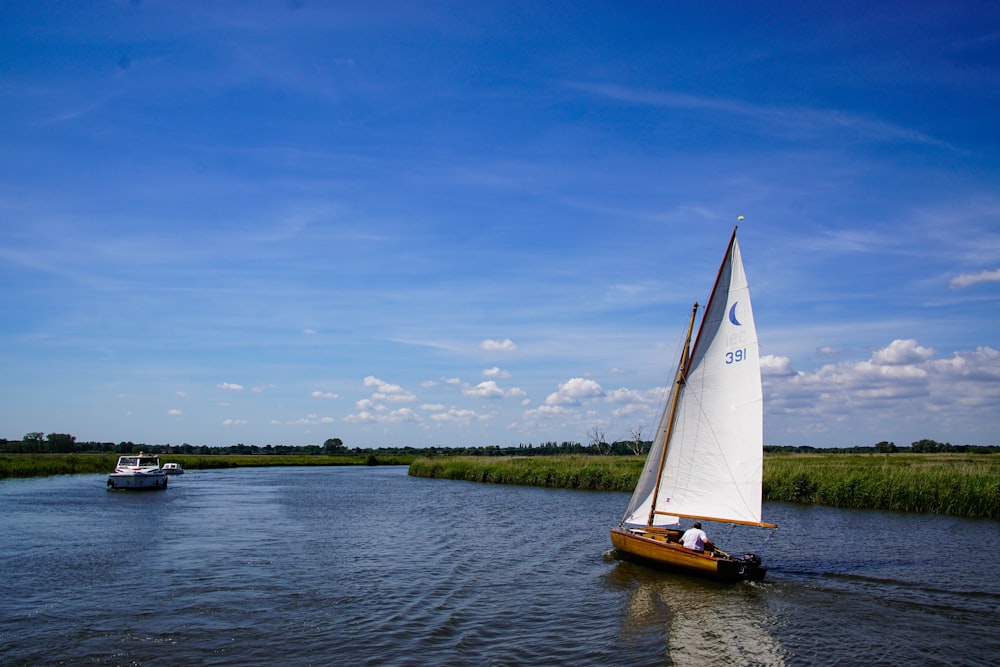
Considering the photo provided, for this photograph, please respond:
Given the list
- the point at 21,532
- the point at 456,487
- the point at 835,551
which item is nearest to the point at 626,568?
the point at 835,551

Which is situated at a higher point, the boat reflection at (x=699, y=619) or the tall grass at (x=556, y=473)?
the tall grass at (x=556, y=473)

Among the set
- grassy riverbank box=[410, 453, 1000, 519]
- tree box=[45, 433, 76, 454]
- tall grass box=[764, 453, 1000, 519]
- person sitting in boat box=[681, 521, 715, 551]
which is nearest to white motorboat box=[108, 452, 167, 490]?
grassy riverbank box=[410, 453, 1000, 519]

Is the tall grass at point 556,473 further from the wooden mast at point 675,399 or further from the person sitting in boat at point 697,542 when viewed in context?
the person sitting in boat at point 697,542

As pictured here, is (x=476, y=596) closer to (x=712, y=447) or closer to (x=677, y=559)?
(x=677, y=559)

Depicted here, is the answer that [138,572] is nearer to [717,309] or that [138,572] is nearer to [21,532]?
[21,532]

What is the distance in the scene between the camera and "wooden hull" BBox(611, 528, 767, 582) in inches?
888

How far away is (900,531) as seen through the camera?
1287 inches

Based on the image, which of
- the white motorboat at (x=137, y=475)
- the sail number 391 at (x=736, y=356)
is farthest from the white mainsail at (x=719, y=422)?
the white motorboat at (x=137, y=475)

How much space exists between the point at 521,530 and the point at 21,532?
83.0 ft

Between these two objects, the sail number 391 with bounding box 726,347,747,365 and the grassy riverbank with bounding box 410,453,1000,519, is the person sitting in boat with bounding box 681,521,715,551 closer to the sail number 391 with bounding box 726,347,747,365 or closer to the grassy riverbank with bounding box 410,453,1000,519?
the sail number 391 with bounding box 726,347,747,365

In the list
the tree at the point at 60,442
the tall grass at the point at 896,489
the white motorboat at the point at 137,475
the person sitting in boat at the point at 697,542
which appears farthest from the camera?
the tree at the point at 60,442

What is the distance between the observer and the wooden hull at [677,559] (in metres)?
22.6

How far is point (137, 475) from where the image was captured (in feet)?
203

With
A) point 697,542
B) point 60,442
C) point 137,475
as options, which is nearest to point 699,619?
point 697,542
